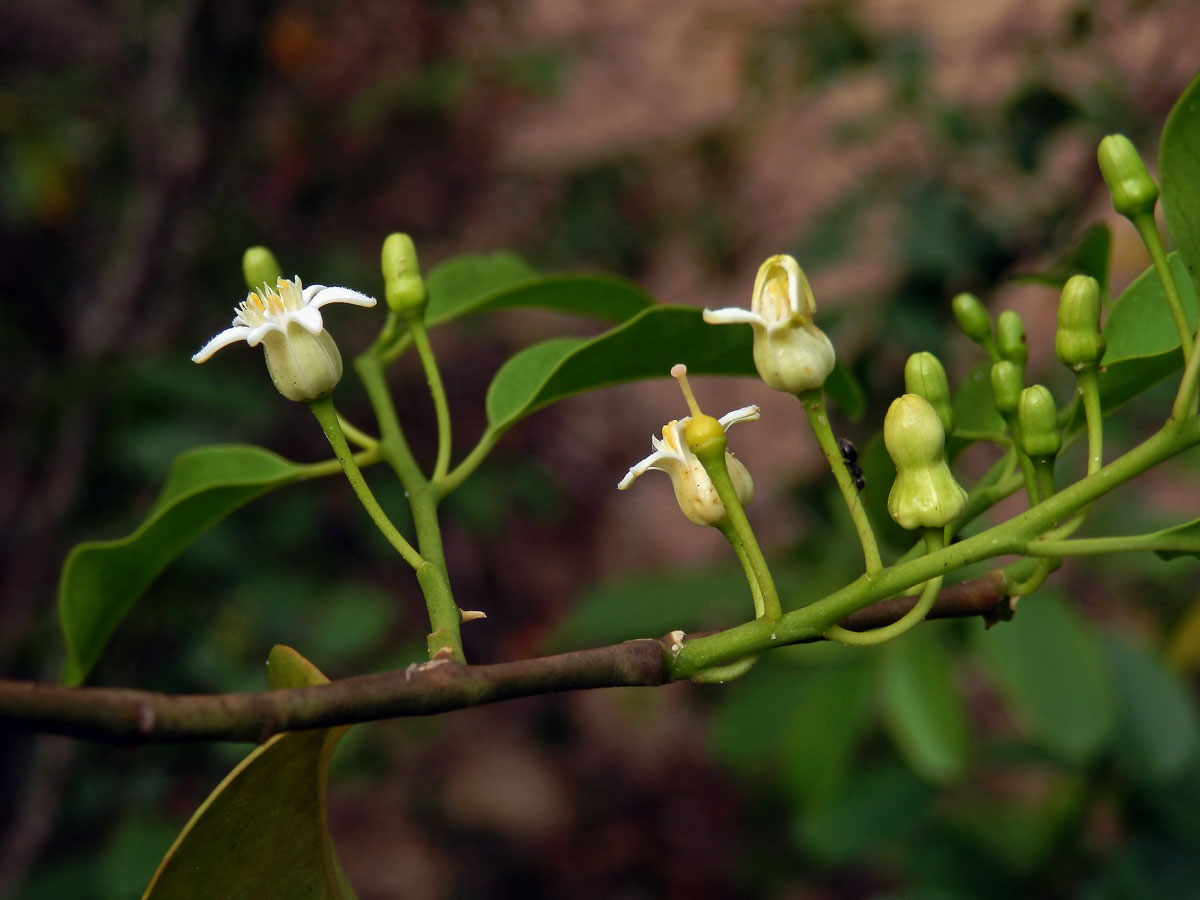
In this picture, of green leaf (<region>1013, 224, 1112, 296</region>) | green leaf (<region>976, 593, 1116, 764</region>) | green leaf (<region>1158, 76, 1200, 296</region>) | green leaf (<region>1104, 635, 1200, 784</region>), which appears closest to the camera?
green leaf (<region>1158, 76, 1200, 296</region>)

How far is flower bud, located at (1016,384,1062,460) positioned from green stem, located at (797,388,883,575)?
0.12 meters

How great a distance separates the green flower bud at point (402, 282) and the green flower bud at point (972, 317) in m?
0.41

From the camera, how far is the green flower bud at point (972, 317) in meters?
0.84

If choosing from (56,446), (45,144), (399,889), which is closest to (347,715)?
(56,446)

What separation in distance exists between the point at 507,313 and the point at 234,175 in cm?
131

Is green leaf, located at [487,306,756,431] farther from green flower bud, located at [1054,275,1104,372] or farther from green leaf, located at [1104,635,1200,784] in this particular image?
green leaf, located at [1104,635,1200,784]

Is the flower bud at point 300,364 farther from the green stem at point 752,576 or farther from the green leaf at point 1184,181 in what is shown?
the green leaf at point 1184,181

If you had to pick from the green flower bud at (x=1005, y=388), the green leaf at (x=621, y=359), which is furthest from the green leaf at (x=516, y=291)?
the green flower bud at (x=1005, y=388)

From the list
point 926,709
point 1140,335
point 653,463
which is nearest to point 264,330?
point 653,463

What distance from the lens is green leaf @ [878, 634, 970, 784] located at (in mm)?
1582

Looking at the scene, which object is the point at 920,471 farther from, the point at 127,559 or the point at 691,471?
the point at 127,559

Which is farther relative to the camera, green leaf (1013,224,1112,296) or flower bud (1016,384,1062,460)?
green leaf (1013,224,1112,296)

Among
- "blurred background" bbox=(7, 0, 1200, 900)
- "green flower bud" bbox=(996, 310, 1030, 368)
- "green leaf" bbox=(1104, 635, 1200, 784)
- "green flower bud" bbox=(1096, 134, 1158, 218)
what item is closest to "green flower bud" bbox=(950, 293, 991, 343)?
"green flower bud" bbox=(996, 310, 1030, 368)

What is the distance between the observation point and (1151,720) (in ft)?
5.65
